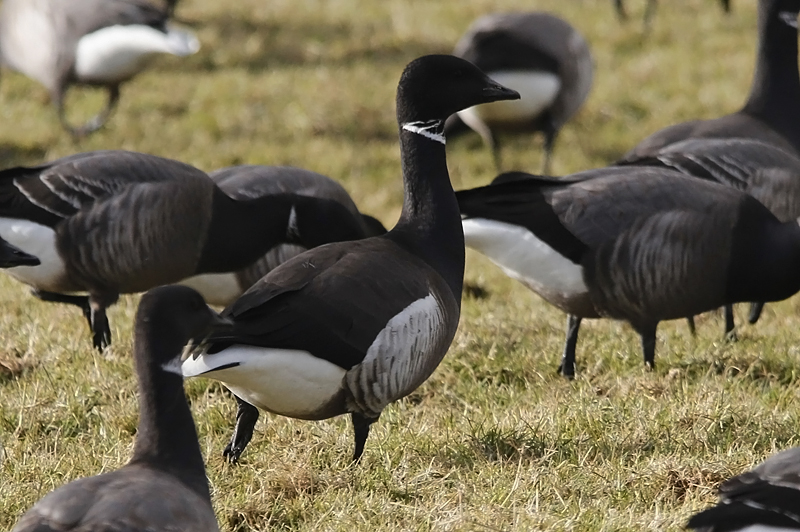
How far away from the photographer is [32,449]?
4.87m

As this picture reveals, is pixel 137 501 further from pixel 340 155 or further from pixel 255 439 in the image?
pixel 340 155

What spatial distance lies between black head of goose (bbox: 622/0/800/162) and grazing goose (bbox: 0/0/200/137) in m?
4.82

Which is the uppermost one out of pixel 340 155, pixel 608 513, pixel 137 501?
pixel 137 501

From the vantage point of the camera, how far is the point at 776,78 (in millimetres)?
8500

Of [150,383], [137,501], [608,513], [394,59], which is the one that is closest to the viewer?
[137,501]

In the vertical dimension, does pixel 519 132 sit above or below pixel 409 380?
below

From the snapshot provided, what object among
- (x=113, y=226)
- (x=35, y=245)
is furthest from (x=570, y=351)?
(x=35, y=245)

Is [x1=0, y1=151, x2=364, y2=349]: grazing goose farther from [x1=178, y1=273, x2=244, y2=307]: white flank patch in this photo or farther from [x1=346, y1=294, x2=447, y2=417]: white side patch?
[x1=346, y1=294, x2=447, y2=417]: white side patch

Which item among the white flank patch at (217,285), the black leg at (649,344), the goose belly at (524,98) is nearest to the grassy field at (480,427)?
the black leg at (649,344)

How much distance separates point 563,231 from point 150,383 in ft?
9.01

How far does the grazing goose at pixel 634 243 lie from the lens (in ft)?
19.3

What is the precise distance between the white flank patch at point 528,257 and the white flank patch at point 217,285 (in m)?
1.57

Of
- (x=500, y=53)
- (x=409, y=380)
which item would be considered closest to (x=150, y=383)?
(x=409, y=380)

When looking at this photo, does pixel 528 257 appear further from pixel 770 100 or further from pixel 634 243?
pixel 770 100
